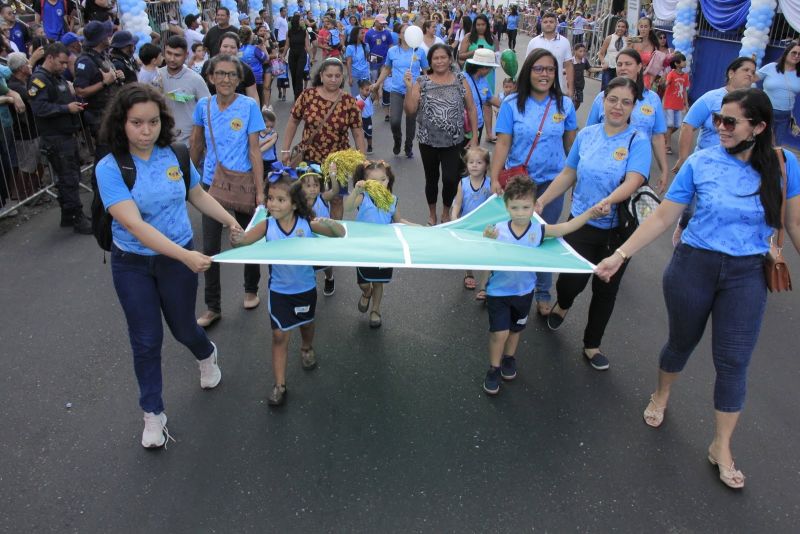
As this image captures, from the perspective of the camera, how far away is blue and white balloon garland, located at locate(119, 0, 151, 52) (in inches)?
A: 474

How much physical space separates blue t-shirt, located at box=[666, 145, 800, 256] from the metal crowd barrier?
7390 mm

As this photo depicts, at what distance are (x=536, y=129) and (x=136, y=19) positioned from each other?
33.9 ft

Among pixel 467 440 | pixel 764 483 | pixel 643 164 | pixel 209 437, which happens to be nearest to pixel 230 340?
pixel 209 437

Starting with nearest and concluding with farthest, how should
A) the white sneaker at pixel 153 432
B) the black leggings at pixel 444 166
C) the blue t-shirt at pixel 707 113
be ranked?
the white sneaker at pixel 153 432 → the blue t-shirt at pixel 707 113 → the black leggings at pixel 444 166

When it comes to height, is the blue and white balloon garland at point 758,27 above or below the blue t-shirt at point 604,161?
above

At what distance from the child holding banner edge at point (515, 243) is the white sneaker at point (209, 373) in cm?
179

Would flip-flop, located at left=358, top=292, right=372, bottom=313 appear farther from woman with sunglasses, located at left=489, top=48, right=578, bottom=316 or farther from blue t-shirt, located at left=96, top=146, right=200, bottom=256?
blue t-shirt, located at left=96, top=146, right=200, bottom=256

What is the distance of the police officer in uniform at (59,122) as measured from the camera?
6.84 m

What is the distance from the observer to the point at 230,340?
15.7ft

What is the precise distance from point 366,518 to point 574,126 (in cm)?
320

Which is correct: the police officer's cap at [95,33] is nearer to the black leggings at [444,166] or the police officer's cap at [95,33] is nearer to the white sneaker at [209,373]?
the black leggings at [444,166]

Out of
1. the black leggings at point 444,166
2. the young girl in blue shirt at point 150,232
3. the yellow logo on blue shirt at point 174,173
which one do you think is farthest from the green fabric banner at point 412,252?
the black leggings at point 444,166

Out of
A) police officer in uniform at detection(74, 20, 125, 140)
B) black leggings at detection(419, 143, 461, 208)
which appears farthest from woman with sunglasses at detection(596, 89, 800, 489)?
police officer in uniform at detection(74, 20, 125, 140)

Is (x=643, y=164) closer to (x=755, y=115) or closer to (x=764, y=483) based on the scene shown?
(x=755, y=115)
